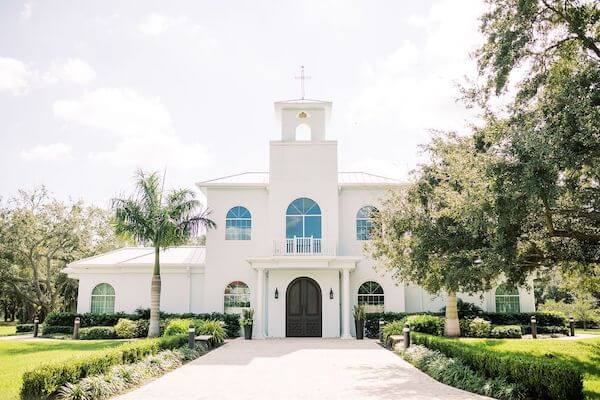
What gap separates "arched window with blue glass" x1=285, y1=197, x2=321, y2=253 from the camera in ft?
82.3

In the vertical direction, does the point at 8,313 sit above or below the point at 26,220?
below

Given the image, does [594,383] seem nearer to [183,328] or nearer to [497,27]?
[497,27]

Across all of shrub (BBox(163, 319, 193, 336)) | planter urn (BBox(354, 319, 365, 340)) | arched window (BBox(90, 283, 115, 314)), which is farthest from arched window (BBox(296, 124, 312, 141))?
arched window (BBox(90, 283, 115, 314))

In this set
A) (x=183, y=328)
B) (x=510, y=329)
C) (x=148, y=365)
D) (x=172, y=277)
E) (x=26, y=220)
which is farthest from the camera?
(x=26, y=220)

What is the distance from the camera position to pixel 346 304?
2355 centimetres

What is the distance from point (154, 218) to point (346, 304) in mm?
8950

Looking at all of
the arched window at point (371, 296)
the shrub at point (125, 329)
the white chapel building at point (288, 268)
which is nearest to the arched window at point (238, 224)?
the white chapel building at point (288, 268)

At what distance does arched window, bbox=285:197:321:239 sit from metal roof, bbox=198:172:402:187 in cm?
182

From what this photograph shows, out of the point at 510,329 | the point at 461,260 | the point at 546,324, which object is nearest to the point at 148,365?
the point at 461,260

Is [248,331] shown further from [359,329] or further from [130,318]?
[130,318]

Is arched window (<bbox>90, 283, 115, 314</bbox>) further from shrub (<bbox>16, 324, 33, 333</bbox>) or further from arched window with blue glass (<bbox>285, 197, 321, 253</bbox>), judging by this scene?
arched window with blue glass (<bbox>285, 197, 321, 253</bbox>)

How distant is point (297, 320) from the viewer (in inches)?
960

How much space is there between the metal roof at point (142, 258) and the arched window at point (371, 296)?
7865mm

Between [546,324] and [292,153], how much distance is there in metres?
13.9
